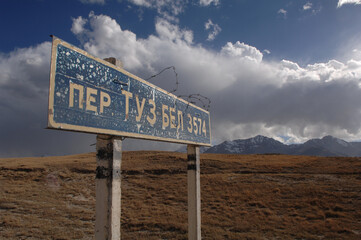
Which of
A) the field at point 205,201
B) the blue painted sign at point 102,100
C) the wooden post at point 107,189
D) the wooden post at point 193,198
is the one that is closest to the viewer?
the blue painted sign at point 102,100

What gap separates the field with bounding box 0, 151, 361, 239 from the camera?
47.5 ft

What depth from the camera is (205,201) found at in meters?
21.9

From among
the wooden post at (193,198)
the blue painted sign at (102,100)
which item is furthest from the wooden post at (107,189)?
the wooden post at (193,198)

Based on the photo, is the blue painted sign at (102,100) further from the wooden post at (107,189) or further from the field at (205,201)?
the field at (205,201)

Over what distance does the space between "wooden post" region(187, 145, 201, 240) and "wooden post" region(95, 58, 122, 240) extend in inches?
125

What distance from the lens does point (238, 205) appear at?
67.4ft

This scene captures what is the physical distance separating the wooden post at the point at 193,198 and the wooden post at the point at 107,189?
3168mm

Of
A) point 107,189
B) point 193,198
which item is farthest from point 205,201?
point 107,189

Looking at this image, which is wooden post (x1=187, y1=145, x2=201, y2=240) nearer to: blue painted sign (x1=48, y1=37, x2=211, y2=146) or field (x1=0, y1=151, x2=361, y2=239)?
blue painted sign (x1=48, y1=37, x2=211, y2=146)

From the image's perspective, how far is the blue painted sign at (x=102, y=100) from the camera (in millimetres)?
2666

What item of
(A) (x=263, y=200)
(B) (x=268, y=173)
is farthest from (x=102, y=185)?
(B) (x=268, y=173)

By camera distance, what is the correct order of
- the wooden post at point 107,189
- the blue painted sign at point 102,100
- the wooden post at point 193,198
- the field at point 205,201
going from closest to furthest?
the blue painted sign at point 102,100 < the wooden post at point 107,189 < the wooden post at point 193,198 < the field at point 205,201

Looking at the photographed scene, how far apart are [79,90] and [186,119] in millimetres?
3404

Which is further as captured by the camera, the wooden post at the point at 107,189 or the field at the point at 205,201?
the field at the point at 205,201
